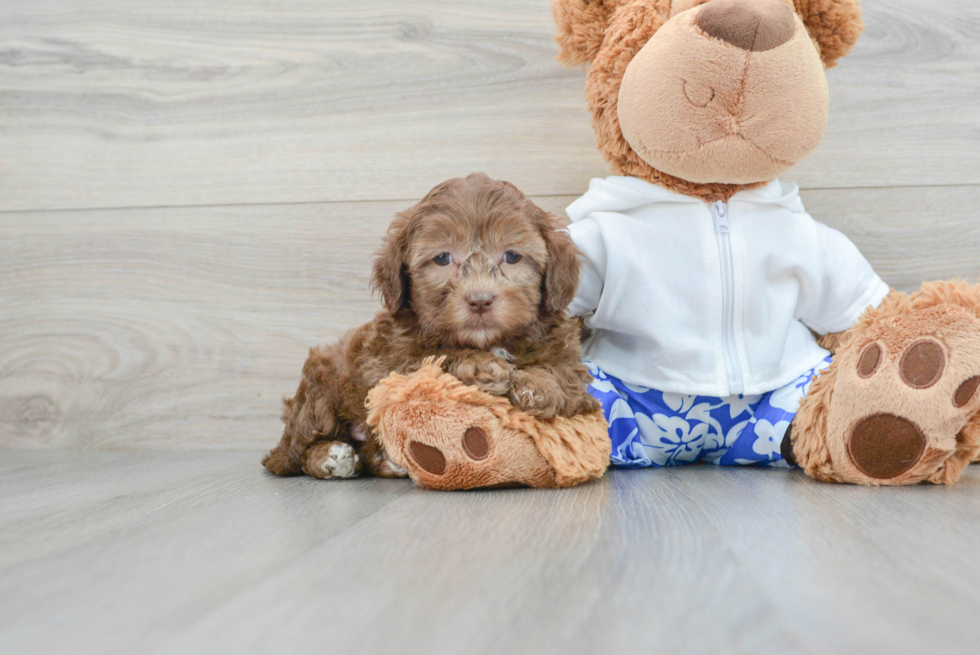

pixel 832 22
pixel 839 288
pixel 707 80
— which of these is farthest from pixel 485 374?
pixel 832 22

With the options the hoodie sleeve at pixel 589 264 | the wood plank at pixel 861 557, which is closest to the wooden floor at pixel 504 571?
the wood plank at pixel 861 557

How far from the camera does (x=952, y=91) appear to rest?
165cm

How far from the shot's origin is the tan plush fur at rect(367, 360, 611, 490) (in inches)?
45.5

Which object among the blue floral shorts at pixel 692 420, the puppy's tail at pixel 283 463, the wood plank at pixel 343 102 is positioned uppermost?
the wood plank at pixel 343 102

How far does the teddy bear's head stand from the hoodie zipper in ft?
0.20

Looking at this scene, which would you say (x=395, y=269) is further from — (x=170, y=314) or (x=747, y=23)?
(x=170, y=314)

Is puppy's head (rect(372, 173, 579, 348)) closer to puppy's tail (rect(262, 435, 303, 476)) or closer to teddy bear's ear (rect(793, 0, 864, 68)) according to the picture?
puppy's tail (rect(262, 435, 303, 476))

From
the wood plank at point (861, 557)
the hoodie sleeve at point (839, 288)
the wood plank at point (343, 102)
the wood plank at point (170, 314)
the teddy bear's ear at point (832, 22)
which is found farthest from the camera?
the wood plank at point (170, 314)

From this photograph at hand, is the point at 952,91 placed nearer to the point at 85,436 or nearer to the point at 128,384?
the point at 128,384

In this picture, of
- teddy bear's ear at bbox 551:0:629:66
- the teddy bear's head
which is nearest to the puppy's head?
the teddy bear's head

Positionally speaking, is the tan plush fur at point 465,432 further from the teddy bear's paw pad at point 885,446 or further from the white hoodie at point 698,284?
the teddy bear's paw pad at point 885,446

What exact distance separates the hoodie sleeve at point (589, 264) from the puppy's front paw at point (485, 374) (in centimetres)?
26

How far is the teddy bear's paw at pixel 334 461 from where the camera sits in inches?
53.7

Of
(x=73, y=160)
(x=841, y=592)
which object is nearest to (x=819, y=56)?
(x=841, y=592)
